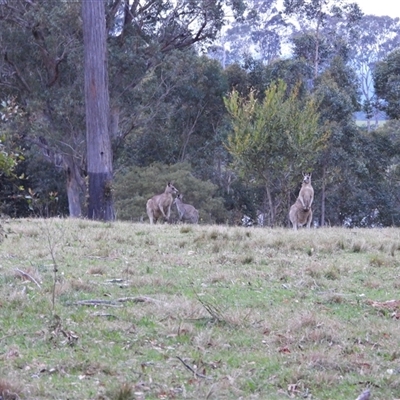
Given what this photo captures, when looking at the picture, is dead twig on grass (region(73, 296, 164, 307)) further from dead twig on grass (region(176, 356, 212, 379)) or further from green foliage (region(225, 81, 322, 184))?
green foliage (region(225, 81, 322, 184))

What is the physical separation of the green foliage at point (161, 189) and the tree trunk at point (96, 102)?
928 centimetres

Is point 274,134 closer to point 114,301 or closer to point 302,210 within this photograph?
point 302,210

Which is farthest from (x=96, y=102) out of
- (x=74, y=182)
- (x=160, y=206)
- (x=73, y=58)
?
(x=74, y=182)

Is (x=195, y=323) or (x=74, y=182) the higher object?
(x=74, y=182)

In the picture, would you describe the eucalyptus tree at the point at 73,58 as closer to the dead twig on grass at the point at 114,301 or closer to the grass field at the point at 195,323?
the grass field at the point at 195,323

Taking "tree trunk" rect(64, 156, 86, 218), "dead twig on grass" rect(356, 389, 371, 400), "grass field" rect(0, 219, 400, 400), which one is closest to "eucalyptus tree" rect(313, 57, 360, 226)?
"tree trunk" rect(64, 156, 86, 218)

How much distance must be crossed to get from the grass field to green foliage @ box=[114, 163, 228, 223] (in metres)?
19.3

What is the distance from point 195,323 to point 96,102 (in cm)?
1529

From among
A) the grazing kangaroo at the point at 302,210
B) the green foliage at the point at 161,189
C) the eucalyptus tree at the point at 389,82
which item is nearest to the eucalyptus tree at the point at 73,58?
the green foliage at the point at 161,189

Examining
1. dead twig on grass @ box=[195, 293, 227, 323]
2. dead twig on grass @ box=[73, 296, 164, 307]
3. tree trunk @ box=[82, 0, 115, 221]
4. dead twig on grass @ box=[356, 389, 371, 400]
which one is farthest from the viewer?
tree trunk @ box=[82, 0, 115, 221]

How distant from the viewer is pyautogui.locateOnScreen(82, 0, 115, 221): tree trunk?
72.1 ft

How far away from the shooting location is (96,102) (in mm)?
22219

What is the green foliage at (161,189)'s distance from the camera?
31.9 m

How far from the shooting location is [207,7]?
30969mm
